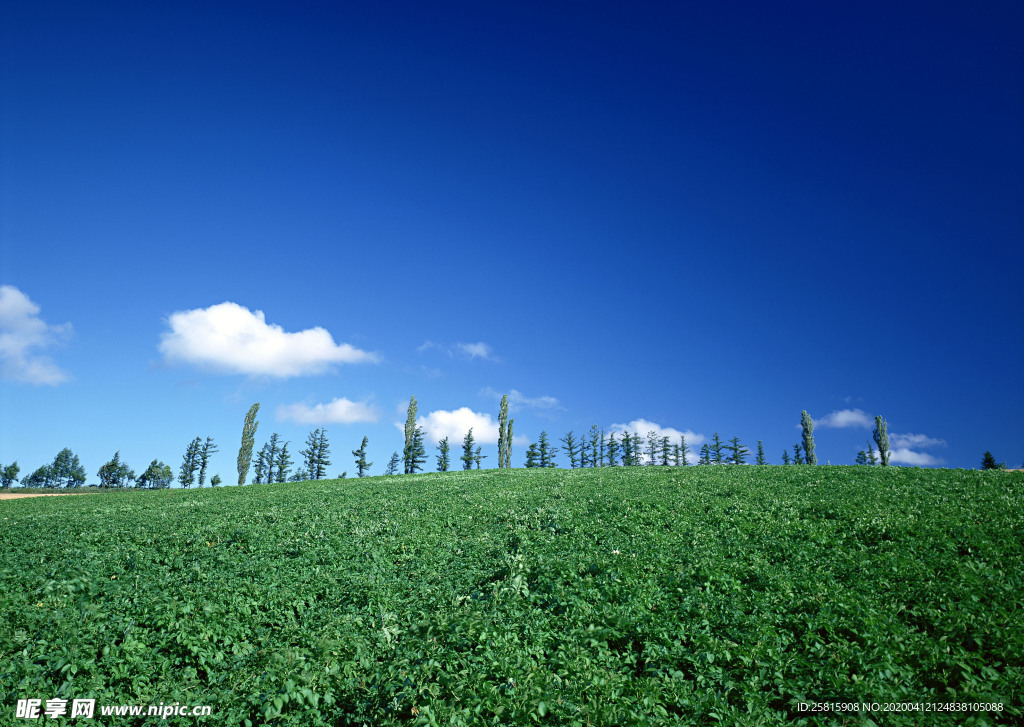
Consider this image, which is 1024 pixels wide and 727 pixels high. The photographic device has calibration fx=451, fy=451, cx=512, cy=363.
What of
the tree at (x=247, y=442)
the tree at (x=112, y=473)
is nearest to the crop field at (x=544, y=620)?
the tree at (x=247, y=442)

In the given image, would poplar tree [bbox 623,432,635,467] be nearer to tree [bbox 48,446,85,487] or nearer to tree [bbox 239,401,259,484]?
tree [bbox 239,401,259,484]

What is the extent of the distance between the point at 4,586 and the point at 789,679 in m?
18.1

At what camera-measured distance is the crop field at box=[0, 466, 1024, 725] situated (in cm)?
701

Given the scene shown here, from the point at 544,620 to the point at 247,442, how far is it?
Result: 83.4 metres

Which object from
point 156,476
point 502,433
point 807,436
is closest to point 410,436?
point 502,433

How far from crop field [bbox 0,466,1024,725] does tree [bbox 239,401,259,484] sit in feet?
218

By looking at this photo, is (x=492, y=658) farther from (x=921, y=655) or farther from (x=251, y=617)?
(x=921, y=655)

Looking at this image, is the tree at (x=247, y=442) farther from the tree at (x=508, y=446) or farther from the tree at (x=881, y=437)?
the tree at (x=881, y=437)

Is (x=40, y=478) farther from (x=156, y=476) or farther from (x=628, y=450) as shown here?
(x=628, y=450)

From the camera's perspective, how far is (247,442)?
77.9 metres

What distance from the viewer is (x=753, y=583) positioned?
1042 cm

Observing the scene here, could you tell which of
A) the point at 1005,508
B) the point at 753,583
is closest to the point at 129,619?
the point at 753,583

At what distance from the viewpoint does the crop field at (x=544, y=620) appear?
7.01 metres

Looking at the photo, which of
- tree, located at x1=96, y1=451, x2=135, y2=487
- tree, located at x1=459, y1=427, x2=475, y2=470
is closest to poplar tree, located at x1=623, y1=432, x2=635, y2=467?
tree, located at x1=459, y1=427, x2=475, y2=470
